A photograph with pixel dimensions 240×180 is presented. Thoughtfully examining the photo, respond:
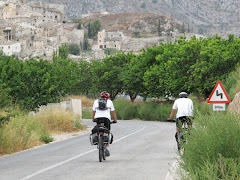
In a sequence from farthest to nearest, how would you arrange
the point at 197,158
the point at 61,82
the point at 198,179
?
the point at 61,82 < the point at 197,158 < the point at 198,179

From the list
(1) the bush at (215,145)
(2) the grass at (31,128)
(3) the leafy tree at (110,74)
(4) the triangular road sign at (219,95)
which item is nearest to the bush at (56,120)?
(2) the grass at (31,128)

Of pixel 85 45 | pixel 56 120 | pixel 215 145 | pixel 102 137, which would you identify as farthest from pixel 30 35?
pixel 215 145

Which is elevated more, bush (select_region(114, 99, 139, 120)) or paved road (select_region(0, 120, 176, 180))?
paved road (select_region(0, 120, 176, 180))

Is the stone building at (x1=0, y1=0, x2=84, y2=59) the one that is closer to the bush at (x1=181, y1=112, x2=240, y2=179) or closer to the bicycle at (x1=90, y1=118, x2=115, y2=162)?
the bicycle at (x1=90, y1=118, x2=115, y2=162)

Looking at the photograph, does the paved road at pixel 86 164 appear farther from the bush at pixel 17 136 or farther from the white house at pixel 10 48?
the white house at pixel 10 48

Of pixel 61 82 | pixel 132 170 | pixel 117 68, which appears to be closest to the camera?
pixel 132 170

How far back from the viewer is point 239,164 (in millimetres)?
6918

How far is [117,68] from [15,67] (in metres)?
37.4

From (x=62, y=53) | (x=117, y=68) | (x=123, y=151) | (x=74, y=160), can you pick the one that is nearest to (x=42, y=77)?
(x=123, y=151)

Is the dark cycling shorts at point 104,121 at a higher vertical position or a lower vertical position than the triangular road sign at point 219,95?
lower

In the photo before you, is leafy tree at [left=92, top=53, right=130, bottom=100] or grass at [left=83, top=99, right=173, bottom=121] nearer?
grass at [left=83, top=99, right=173, bottom=121]

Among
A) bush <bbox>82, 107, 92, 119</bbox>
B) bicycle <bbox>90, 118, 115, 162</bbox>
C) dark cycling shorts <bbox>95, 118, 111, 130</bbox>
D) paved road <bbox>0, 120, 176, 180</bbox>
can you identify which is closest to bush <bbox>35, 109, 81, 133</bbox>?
paved road <bbox>0, 120, 176, 180</bbox>

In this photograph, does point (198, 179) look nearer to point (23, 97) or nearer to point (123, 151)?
point (123, 151)

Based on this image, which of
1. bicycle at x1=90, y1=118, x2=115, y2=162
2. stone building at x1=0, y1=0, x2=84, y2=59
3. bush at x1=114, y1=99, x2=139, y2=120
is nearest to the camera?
bicycle at x1=90, y1=118, x2=115, y2=162
